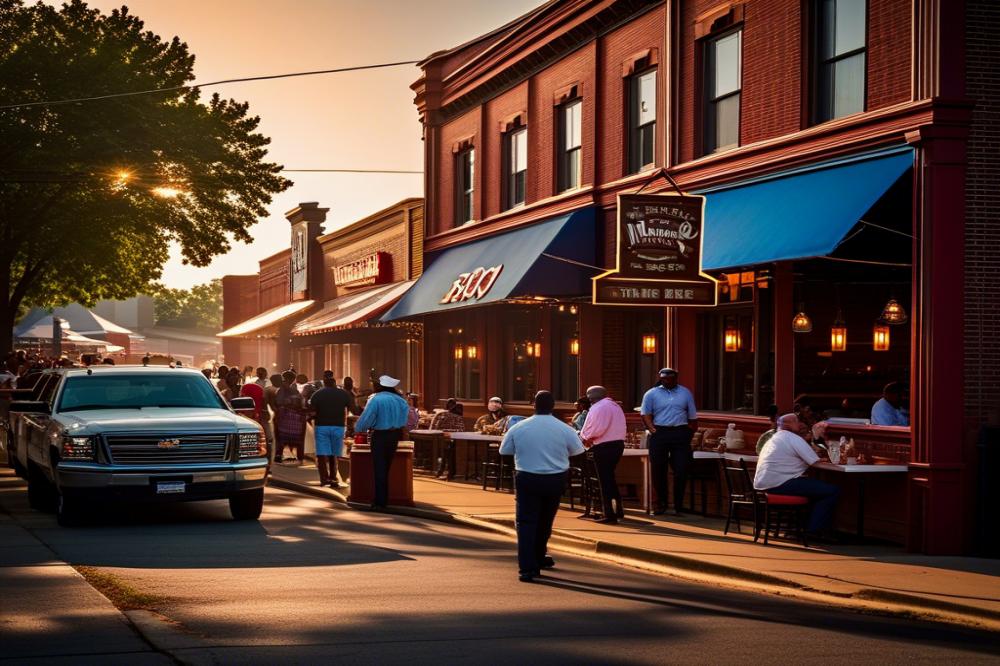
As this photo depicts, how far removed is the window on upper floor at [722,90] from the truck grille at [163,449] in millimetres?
8699

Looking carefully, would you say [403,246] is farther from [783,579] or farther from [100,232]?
[783,579]

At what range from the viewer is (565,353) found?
26.7m

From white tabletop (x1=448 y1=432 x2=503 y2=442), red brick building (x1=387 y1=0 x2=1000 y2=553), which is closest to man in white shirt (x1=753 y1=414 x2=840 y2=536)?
red brick building (x1=387 y1=0 x2=1000 y2=553)

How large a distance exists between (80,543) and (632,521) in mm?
7278

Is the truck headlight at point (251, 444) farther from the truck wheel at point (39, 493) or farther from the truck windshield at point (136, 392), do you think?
the truck wheel at point (39, 493)

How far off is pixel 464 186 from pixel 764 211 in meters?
14.8

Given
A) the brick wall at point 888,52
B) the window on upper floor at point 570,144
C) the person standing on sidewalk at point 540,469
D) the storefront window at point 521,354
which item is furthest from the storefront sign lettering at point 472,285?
the person standing on sidewalk at point 540,469

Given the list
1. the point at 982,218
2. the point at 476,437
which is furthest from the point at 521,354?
the point at 982,218

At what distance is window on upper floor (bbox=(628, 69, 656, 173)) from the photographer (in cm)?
2323

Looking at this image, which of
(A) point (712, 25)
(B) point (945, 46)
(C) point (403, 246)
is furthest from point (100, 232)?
(B) point (945, 46)

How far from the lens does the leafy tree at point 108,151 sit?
36562 millimetres

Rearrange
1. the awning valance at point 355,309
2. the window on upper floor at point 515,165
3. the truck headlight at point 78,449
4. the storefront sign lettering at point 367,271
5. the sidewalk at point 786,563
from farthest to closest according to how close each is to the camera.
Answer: the storefront sign lettering at point 367,271
the awning valance at point 355,309
the window on upper floor at point 515,165
the truck headlight at point 78,449
the sidewalk at point 786,563

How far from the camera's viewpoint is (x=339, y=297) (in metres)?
49.0

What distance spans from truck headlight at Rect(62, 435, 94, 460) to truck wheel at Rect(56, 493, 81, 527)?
0.54m
